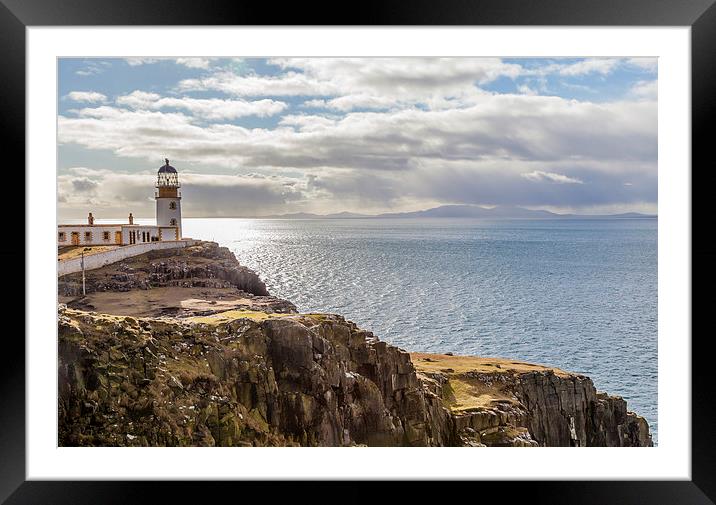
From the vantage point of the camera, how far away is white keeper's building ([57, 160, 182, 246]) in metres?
4.78

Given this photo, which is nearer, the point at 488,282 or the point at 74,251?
the point at 74,251

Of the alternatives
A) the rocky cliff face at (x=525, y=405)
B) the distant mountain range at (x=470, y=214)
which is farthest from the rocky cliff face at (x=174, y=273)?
the rocky cliff face at (x=525, y=405)

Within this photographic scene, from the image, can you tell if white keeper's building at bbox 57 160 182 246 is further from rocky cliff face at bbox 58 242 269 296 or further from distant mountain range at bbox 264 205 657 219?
distant mountain range at bbox 264 205 657 219

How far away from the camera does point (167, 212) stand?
508cm

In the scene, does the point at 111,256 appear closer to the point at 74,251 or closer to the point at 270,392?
the point at 74,251

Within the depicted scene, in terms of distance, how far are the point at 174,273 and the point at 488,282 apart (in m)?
3.72

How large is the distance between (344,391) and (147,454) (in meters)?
2.40

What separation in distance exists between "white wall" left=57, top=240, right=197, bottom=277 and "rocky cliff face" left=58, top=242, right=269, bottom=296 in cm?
4

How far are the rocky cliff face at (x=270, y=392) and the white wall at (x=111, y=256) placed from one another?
18.8 inches

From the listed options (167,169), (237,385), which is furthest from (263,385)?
(167,169)

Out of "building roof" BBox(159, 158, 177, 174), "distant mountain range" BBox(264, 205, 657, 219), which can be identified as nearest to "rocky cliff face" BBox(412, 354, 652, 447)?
"distant mountain range" BBox(264, 205, 657, 219)
